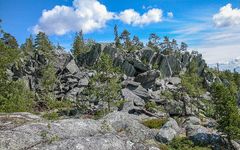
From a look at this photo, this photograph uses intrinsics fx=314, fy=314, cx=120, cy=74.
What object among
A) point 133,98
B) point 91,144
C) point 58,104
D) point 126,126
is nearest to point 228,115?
point 126,126

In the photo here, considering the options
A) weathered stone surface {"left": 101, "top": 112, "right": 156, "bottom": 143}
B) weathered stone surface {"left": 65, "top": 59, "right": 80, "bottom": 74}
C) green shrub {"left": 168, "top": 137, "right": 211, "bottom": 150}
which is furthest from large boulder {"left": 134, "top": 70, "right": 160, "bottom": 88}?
weathered stone surface {"left": 101, "top": 112, "right": 156, "bottom": 143}

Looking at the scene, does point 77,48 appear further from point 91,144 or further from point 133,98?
point 91,144

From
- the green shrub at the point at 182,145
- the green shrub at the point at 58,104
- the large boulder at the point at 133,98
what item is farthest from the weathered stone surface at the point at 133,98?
the green shrub at the point at 182,145

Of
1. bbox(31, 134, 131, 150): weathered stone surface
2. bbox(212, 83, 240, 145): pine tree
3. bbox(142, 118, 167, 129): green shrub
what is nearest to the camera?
bbox(31, 134, 131, 150): weathered stone surface

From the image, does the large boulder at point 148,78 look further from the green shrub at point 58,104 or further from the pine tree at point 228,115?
the pine tree at point 228,115

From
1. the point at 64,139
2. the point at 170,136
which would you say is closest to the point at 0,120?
the point at 64,139

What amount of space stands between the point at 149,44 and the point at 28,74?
3131 inches

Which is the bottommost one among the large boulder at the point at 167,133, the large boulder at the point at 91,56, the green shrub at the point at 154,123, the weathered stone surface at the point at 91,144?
the large boulder at the point at 167,133

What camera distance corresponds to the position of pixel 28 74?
4619 inches

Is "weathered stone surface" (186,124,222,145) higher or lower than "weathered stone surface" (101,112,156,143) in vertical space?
lower

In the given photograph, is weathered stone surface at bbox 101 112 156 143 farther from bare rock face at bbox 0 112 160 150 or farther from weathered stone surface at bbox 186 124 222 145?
weathered stone surface at bbox 186 124 222 145

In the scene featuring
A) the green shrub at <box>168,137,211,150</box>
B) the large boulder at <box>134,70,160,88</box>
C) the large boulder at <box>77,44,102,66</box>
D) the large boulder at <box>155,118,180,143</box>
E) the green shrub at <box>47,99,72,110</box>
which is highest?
the large boulder at <box>77,44,102,66</box>

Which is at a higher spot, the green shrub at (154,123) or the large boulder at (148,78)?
the large boulder at (148,78)

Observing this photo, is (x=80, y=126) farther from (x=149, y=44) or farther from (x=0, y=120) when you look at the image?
(x=149, y=44)
